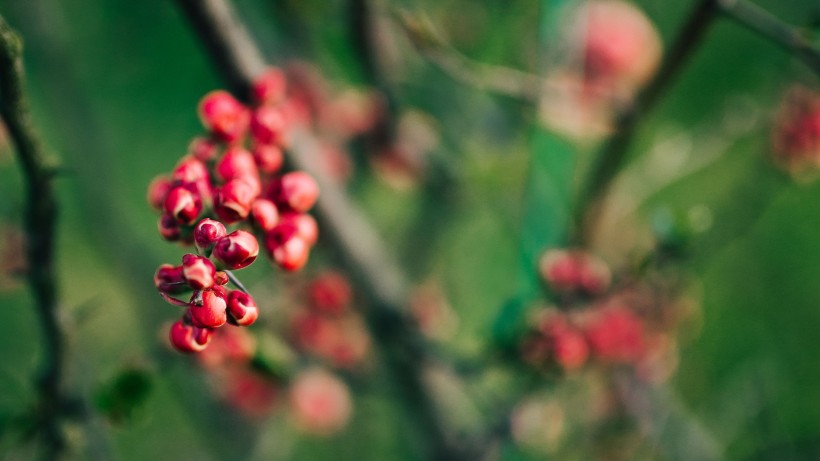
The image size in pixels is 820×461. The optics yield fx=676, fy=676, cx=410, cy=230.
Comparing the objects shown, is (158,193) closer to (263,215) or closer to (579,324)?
(263,215)

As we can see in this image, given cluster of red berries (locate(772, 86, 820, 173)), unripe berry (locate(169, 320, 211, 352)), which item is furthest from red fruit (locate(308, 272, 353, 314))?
cluster of red berries (locate(772, 86, 820, 173))

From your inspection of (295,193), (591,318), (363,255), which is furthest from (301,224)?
(591,318)

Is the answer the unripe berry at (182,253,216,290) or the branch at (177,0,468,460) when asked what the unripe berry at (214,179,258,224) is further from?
the branch at (177,0,468,460)

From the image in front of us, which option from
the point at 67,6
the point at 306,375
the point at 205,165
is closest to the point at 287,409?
the point at 306,375

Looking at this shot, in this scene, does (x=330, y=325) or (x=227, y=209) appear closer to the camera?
(x=227, y=209)

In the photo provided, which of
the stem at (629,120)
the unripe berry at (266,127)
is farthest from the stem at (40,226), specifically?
the stem at (629,120)

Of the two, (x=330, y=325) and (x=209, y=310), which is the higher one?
(x=209, y=310)
